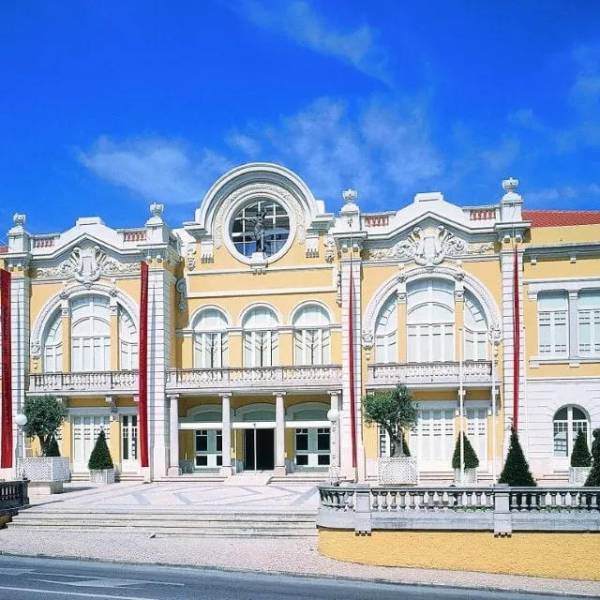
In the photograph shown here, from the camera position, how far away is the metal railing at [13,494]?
80.0ft

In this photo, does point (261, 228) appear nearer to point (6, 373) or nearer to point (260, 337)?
point (260, 337)

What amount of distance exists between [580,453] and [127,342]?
709 inches

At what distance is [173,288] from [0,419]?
870cm

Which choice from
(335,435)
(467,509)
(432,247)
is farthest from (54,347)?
(467,509)

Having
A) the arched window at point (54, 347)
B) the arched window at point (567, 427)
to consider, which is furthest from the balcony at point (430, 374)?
the arched window at point (54, 347)

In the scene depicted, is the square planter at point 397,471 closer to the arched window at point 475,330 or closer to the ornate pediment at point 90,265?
the arched window at point 475,330

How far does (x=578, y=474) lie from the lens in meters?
29.7

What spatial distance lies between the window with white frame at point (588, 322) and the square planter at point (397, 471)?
31.4 feet

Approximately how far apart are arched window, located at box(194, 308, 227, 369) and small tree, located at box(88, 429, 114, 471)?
4957 mm

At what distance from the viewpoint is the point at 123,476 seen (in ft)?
116

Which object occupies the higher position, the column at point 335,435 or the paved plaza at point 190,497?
the column at point 335,435

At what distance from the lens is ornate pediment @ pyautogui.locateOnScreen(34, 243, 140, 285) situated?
3638cm

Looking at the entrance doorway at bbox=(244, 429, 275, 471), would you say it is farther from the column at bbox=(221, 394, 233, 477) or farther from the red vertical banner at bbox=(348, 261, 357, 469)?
the red vertical banner at bbox=(348, 261, 357, 469)

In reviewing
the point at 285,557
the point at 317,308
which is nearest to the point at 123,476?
the point at 317,308
